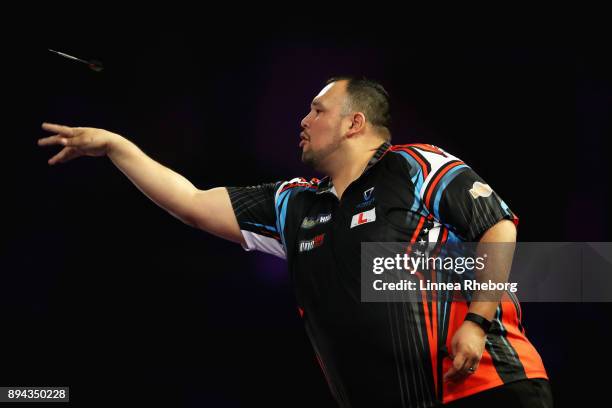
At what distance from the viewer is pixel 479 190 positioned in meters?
2.19

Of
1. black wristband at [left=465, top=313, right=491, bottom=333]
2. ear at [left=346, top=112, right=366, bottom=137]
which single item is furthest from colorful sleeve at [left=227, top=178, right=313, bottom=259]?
black wristband at [left=465, top=313, right=491, bottom=333]

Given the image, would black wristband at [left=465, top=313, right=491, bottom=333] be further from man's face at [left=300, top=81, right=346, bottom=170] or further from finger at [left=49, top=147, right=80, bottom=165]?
finger at [left=49, top=147, right=80, bottom=165]

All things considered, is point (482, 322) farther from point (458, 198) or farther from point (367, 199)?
point (367, 199)

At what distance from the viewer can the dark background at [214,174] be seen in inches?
154

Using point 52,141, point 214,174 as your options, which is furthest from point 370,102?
point 214,174

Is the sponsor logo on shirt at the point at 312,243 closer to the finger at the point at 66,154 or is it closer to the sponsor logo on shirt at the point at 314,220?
the sponsor logo on shirt at the point at 314,220

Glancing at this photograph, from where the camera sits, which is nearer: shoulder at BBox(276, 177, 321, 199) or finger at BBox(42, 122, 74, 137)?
finger at BBox(42, 122, 74, 137)

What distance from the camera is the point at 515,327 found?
2260mm

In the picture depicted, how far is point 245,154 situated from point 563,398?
2282 millimetres

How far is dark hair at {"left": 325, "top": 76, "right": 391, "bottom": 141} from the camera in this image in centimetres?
276

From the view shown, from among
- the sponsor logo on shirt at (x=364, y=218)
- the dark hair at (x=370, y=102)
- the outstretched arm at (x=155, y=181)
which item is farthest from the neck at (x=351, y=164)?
the outstretched arm at (x=155, y=181)

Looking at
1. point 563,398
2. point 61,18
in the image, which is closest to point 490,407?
point 563,398

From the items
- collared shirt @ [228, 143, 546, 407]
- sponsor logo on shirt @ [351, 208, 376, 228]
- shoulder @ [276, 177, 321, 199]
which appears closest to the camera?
collared shirt @ [228, 143, 546, 407]

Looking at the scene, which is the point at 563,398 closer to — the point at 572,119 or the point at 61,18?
the point at 572,119
